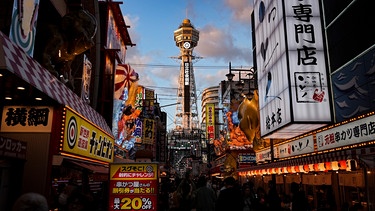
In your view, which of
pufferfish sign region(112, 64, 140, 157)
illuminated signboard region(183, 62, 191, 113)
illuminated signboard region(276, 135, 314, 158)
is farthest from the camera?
illuminated signboard region(183, 62, 191, 113)

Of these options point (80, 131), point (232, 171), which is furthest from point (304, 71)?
point (232, 171)

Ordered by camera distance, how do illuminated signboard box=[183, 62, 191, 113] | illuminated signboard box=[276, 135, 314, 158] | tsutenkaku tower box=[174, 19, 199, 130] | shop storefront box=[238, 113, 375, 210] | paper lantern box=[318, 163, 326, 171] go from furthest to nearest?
tsutenkaku tower box=[174, 19, 199, 130] < illuminated signboard box=[183, 62, 191, 113] < illuminated signboard box=[276, 135, 314, 158] < paper lantern box=[318, 163, 326, 171] < shop storefront box=[238, 113, 375, 210]

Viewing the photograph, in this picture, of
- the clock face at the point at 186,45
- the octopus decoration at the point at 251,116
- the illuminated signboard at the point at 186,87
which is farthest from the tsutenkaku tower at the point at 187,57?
the octopus decoration at the point at 251,116

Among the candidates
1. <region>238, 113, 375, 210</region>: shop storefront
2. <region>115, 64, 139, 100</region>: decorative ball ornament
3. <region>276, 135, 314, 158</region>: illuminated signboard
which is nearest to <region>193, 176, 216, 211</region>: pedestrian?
<region>238, 113, 375, 210</region>: shop storefront

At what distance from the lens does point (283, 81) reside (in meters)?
14.1

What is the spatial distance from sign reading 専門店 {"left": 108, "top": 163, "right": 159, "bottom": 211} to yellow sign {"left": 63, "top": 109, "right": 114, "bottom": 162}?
137 cm

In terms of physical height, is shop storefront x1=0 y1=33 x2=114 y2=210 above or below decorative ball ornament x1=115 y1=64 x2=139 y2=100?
below

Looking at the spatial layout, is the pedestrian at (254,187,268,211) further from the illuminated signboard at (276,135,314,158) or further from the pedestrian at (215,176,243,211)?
the illuminated signboard at (276,135,314,158)

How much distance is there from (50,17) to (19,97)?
4897mm

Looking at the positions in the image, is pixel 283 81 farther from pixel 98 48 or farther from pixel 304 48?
pixel 98 48

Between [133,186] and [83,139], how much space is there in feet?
8.61

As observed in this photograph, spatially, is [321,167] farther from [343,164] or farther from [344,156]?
[344,156]

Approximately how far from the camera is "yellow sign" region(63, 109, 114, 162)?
28.9 ft

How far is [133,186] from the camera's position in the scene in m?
8.89
